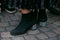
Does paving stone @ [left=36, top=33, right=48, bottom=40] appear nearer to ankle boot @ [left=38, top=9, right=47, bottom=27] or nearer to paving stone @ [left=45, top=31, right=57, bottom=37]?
paving stone @ [left=45, top=31, right=57, bottom=37]

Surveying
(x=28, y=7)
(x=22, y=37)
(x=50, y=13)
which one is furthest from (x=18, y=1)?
(x=50, y=13)

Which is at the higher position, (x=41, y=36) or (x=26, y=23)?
(x=26, y=23)

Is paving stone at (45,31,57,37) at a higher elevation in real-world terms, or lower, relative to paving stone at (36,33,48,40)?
lower

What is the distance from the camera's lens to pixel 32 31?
6.12ft

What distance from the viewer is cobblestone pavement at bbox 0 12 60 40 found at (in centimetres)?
174

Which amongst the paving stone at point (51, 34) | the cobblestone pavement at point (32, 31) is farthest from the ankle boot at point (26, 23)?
the paving stone at point (51, 34)

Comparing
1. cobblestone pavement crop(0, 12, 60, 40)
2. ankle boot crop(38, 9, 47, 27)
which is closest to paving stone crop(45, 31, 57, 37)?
cobblestone pavement crop(0, 12, 60, 40)

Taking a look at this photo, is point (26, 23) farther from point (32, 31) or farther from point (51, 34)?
point (51, 34)

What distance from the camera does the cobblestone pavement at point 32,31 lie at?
1.74 metres

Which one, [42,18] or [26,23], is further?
[42,18]

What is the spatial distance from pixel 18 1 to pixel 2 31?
1.34 feet

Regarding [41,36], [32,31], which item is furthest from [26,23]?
[41,36]

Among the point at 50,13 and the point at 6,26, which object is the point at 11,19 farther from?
the point at 50,13

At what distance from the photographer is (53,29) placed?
6.33 ft
